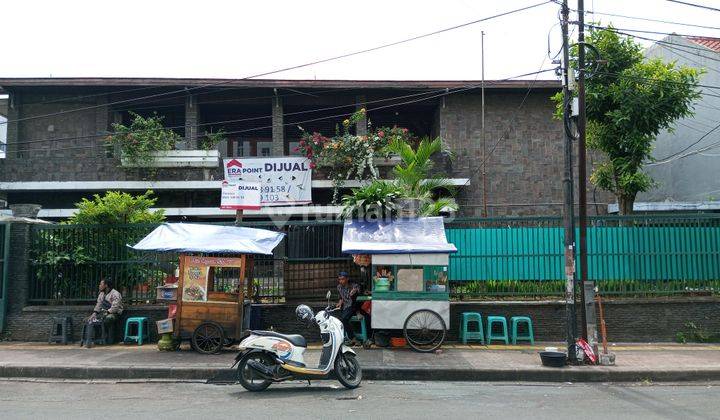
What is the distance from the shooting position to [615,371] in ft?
33.2

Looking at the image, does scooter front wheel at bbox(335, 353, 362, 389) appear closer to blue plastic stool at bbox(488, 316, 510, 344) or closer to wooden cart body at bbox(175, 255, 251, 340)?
wooden cart body at bbox(175, 255, 251, 340)

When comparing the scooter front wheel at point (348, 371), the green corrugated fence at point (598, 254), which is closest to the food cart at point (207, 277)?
the scooter front wheel at point (348, 371)

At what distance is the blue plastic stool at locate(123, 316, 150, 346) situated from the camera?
12712 mm

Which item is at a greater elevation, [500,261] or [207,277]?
[500,261]

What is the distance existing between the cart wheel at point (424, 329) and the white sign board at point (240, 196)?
517 centimetres

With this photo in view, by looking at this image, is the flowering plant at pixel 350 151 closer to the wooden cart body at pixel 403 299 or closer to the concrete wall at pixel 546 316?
the concrete wall at pixel 546 316

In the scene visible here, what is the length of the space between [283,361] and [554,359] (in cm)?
489

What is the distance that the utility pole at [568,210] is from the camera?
10844 millimetres

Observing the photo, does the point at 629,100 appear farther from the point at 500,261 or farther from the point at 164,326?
the point at 164,326

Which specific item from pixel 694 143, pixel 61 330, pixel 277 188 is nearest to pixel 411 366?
pixel 61 330

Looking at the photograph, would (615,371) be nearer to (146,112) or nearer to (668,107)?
(668,107)

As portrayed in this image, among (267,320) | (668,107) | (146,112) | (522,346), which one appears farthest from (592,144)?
(146,112)

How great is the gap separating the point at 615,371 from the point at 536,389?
5.69ft

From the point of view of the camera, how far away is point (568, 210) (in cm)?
1102
